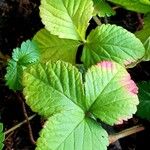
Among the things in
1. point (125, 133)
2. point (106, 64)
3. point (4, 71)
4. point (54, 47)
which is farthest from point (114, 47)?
point (4, 71)

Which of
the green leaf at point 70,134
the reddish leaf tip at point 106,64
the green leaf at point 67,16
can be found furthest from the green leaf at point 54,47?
the green leaf at point 70,134

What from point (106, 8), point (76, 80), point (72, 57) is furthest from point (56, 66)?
point (106, 8)

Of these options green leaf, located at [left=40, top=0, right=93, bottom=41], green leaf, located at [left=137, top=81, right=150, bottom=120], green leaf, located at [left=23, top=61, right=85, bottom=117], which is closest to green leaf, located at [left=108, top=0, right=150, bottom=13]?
green leaf, located at [left=40, top=0, right=93, bottom=41]

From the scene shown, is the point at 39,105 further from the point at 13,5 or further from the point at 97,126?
the point at 13,5

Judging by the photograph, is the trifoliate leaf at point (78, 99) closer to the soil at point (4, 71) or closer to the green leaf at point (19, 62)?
the green leaf at point (19, 62)

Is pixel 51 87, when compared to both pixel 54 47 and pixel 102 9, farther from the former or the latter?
pixel 102 9
